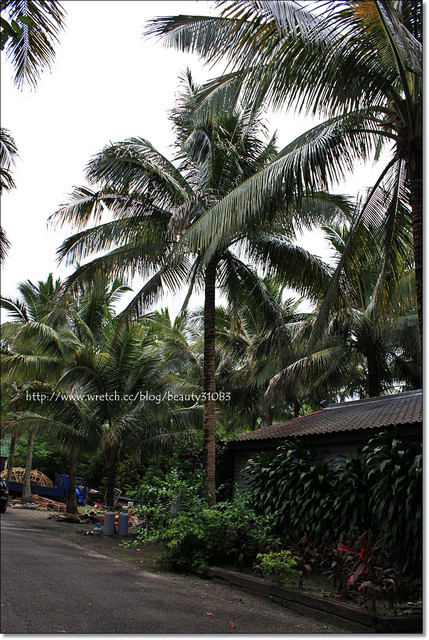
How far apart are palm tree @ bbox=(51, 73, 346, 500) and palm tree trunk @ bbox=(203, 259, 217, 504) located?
0.02m

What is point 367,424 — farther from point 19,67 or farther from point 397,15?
point 19,67

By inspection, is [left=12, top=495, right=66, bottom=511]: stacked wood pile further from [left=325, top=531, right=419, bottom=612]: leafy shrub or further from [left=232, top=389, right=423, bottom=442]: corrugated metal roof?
[left=325, top=531, right=419, bottom=612]: leafy shrub

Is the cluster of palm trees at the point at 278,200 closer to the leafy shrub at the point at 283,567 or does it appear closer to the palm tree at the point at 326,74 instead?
the palm tree at the point at 326,74

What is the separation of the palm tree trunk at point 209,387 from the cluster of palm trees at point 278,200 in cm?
3

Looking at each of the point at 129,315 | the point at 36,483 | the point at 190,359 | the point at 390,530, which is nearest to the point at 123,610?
the point at 390,530

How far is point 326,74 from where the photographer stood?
14.8 feet

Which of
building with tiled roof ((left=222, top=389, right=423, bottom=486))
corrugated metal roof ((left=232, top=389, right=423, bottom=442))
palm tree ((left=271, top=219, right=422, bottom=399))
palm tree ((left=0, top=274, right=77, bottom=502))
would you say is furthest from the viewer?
palm tree ((left=0, top=274, right=77, bottom=502))

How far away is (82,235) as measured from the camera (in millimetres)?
9383

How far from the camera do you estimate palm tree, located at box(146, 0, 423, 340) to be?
3.93m

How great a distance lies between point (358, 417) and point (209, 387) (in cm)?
260

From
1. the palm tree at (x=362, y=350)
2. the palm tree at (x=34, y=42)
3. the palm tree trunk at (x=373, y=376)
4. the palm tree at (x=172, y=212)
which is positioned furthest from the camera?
the palm tree trunk at (x=373, y=376)

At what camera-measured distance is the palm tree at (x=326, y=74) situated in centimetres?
393

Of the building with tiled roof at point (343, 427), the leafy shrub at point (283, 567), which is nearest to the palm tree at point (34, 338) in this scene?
the building with tiled roof at point (343, 427)

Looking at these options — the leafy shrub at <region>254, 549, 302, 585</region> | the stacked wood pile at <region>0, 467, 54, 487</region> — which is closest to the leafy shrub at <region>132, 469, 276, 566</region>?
the leafy shrub at <region>254, 549, 302, 585</region>
